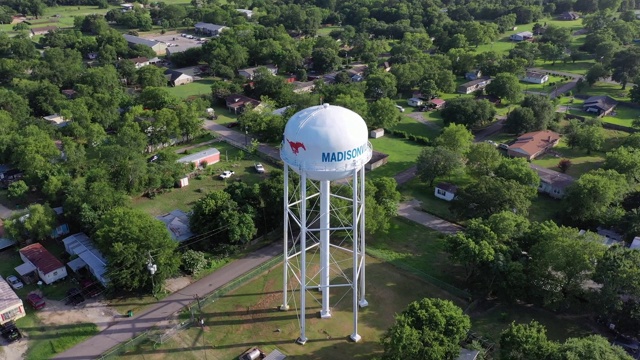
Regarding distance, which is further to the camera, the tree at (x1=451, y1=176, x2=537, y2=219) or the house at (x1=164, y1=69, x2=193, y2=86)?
the house at (x1=164, y1=69, x2=193, y2=86)

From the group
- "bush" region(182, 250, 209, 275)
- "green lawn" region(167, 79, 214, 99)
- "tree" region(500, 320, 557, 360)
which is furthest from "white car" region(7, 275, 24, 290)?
"green lawn" region(167, 79, 214, 99)

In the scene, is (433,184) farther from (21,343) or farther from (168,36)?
(168,36)

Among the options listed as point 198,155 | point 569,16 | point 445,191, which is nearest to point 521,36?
point 569,16

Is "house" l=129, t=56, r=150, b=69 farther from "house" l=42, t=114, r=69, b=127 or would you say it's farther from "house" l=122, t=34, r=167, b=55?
"house" l=42, t=114, r=69, b=127

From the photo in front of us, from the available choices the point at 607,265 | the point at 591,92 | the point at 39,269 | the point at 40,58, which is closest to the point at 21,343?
the point at 39,269

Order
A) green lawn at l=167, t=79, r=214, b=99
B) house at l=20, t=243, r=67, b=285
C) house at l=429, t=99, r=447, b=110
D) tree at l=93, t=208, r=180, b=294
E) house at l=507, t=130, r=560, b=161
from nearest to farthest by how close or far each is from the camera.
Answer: tree at l=93, t=208, r=180, b=294 → house at l=20, t=243, r=67, b=285 → house at l=507, t=130, r=560, b=161 → house at l=429, t=99, r=447, b=110 → green lawn at l=167, t=79, r=214, b=99

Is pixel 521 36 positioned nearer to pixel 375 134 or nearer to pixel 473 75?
pixel 473 75

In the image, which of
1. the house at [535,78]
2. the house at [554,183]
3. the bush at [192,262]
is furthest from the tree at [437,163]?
the house at [535,78]
